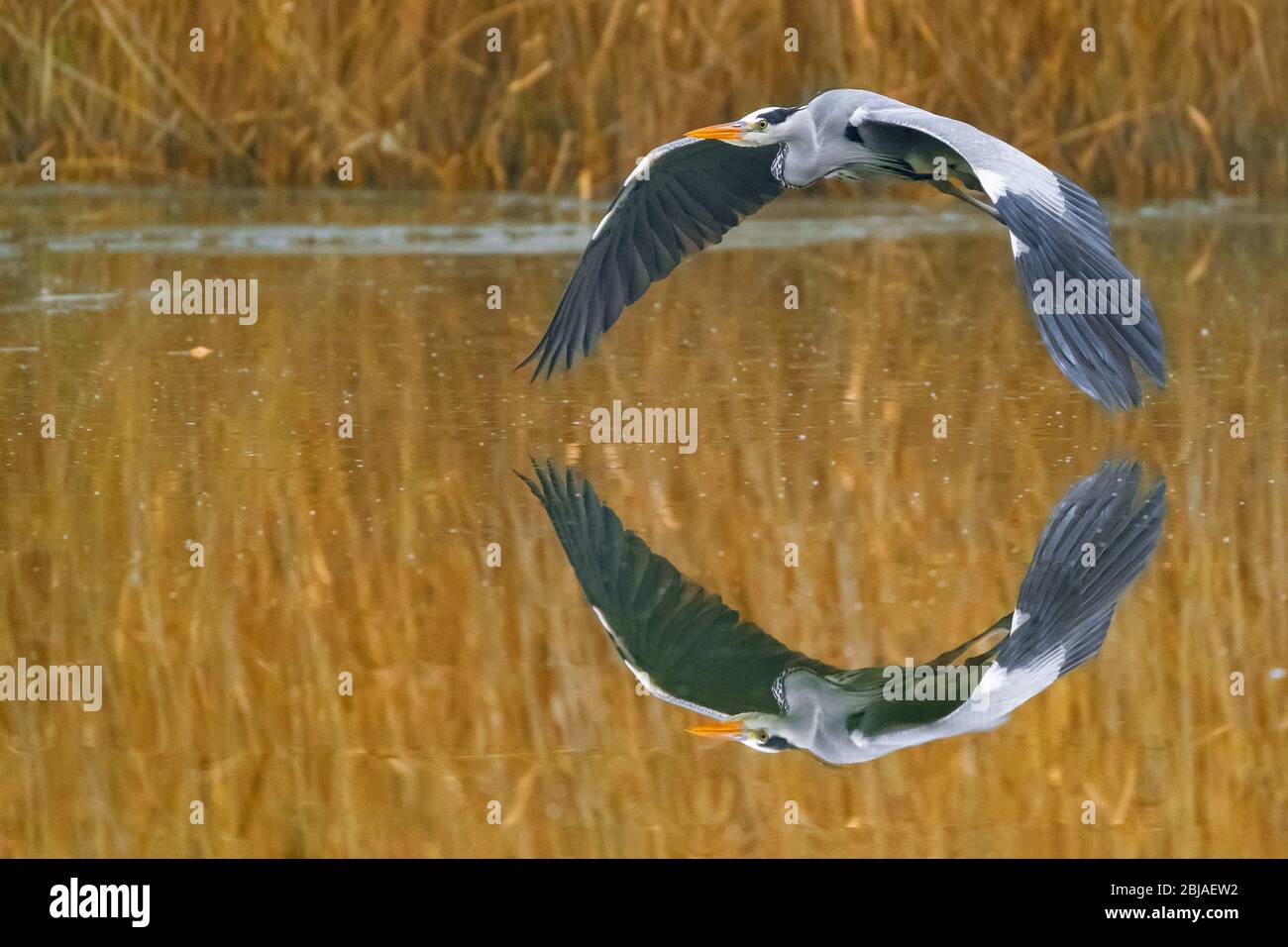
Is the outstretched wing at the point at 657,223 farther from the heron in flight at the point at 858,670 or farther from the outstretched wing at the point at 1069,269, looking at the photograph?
the outstretched wing at the point at 1069,269

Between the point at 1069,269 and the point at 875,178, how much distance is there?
149cm

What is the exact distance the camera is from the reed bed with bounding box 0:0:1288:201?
9.80 m

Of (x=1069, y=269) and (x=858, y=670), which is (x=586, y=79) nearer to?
(x=1069, y=269)

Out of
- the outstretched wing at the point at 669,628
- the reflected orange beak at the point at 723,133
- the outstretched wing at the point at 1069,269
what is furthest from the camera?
the reflected orange beak at the point at 723,133

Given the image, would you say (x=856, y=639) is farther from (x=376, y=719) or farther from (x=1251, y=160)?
(x=1251, y=160)

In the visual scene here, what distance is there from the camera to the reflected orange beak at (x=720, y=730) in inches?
143

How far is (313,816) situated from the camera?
335 cm

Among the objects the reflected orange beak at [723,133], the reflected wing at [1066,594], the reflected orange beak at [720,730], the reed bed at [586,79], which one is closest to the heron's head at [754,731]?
the reflected orange beak at [720,730]

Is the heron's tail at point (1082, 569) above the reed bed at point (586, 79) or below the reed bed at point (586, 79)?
below

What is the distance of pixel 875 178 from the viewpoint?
18.5ft

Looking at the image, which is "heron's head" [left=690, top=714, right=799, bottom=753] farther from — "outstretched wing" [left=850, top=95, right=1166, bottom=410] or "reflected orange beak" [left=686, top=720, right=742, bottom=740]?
"outstretched wing" [left=850, top=95, right=1166, bottom=410]

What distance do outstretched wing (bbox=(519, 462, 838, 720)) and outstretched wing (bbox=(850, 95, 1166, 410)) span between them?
832mm

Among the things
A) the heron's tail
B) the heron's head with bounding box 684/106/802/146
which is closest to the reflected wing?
the heron's tail

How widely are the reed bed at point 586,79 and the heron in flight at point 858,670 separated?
528cm
